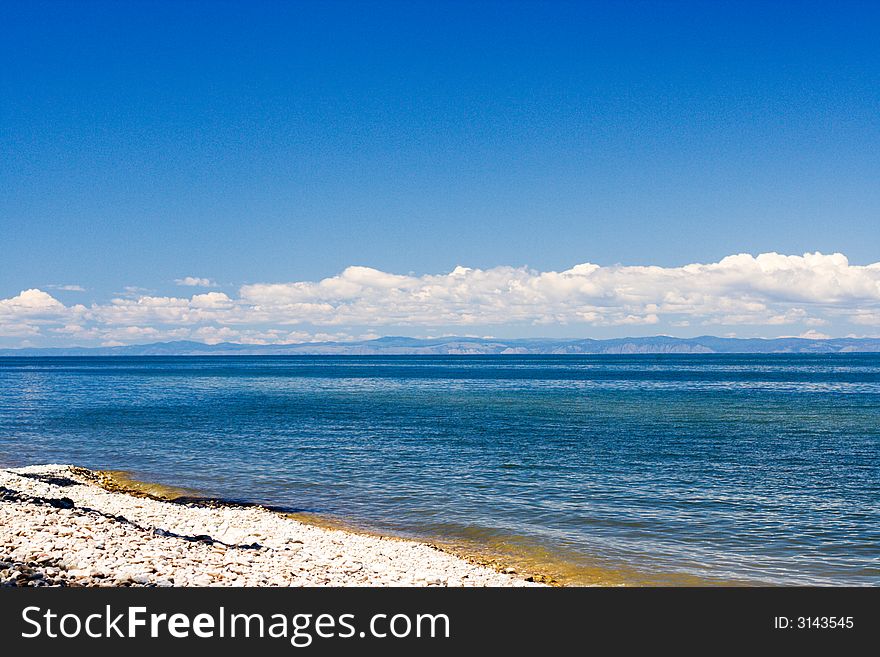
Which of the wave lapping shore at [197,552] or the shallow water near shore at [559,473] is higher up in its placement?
the wave lapping shore at [197,552]

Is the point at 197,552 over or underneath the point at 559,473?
over

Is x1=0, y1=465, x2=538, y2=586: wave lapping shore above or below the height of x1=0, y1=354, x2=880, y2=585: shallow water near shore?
above

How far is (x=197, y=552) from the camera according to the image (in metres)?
→ 16.3

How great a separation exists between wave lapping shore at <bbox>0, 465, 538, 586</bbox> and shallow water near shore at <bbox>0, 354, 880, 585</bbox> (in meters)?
2.54

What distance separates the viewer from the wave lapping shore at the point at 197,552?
45.3 ft

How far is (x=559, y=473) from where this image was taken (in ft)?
105

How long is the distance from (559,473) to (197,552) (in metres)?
19.6

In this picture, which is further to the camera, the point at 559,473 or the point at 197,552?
the point at 559,473

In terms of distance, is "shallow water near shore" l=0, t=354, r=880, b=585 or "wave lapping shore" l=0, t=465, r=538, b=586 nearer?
"wave lapping shore" l=0, t=465, r=538, b=586

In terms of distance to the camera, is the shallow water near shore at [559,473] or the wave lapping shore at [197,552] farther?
the shallow water near shore at [559,473]

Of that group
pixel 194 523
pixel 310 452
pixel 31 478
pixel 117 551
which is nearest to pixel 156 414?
pixel 310 452

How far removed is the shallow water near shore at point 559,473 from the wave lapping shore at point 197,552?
8.35 feet

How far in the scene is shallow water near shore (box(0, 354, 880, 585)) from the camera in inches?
776
